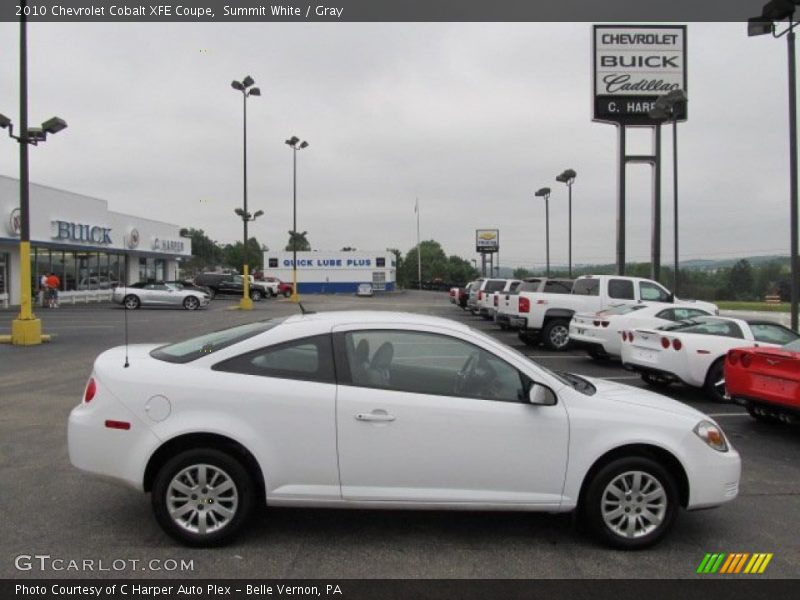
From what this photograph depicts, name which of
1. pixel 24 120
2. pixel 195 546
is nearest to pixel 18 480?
pixel 195 546

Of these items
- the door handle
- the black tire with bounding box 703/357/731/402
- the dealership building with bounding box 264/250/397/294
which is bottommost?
the black tire with bounding box 703/357/731/402

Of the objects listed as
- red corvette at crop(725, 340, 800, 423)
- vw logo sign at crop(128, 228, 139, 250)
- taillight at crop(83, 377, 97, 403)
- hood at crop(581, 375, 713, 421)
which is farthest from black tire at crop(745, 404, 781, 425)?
vw logo sign at crop(128, 228, 139, 250)

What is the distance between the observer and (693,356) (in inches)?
367

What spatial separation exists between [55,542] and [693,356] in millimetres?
8217

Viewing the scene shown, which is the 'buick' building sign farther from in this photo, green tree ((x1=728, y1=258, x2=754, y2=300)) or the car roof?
green tree ((x1=728, y1=258, x2=754, y2=300))

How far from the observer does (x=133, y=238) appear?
39219 millimetres

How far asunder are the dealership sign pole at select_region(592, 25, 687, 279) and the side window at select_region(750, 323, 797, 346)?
15.2m

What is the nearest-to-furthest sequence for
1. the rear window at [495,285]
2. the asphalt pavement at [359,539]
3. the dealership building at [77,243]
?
the asphalt pavement at [359,539], the rear window at [495,285], the dealership building at [77,243]

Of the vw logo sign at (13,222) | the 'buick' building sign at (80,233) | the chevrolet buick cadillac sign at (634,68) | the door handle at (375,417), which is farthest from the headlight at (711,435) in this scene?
the 'buick' building sign at (80,233)

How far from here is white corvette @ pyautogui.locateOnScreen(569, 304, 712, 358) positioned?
12.7m

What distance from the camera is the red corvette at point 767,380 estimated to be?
22.8 ft
